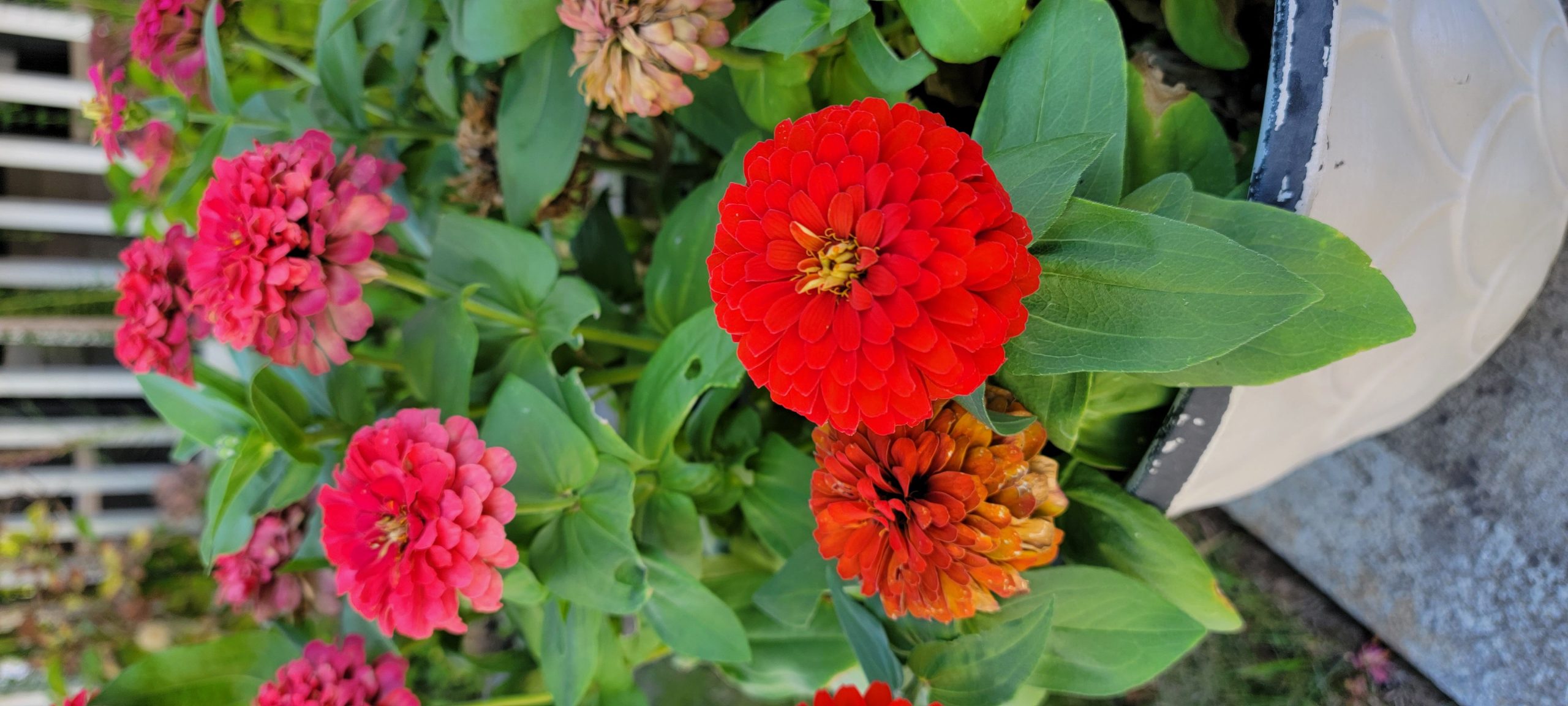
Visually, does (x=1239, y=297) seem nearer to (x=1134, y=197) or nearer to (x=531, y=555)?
(x=1134, y=197)

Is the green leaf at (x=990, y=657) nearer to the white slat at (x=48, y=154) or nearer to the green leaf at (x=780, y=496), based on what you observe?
the green leaf at (x=780, y=496)

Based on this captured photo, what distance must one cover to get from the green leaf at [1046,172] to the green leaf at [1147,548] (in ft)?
0.61

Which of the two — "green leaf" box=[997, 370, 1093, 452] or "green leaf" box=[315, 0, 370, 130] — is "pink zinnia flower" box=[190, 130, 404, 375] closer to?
"green leaf" box=[315, 0, 370, 130]

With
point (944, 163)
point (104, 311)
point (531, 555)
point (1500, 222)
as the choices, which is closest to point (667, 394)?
point (531, 555)

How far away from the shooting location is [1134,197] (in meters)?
0.37

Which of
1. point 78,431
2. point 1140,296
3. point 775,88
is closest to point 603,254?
point 775,88

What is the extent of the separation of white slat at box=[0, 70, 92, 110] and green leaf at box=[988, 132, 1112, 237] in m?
1.29

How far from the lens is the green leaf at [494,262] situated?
543 mm

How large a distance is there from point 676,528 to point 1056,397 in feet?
0.85

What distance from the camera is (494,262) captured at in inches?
22.1

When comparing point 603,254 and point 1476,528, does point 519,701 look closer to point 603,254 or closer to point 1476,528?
point 603,254

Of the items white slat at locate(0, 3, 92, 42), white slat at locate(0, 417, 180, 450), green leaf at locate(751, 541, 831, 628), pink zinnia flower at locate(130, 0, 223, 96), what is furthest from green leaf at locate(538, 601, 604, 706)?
white slat at locate(0, 3, 92, 42)

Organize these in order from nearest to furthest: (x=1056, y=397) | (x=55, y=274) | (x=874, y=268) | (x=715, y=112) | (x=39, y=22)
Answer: (x=874, y=268), (x=1056, y=397), (x=715, y=112), (x=39, y=22), (x=55, y=274)

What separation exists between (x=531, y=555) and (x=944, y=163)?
352 mm
